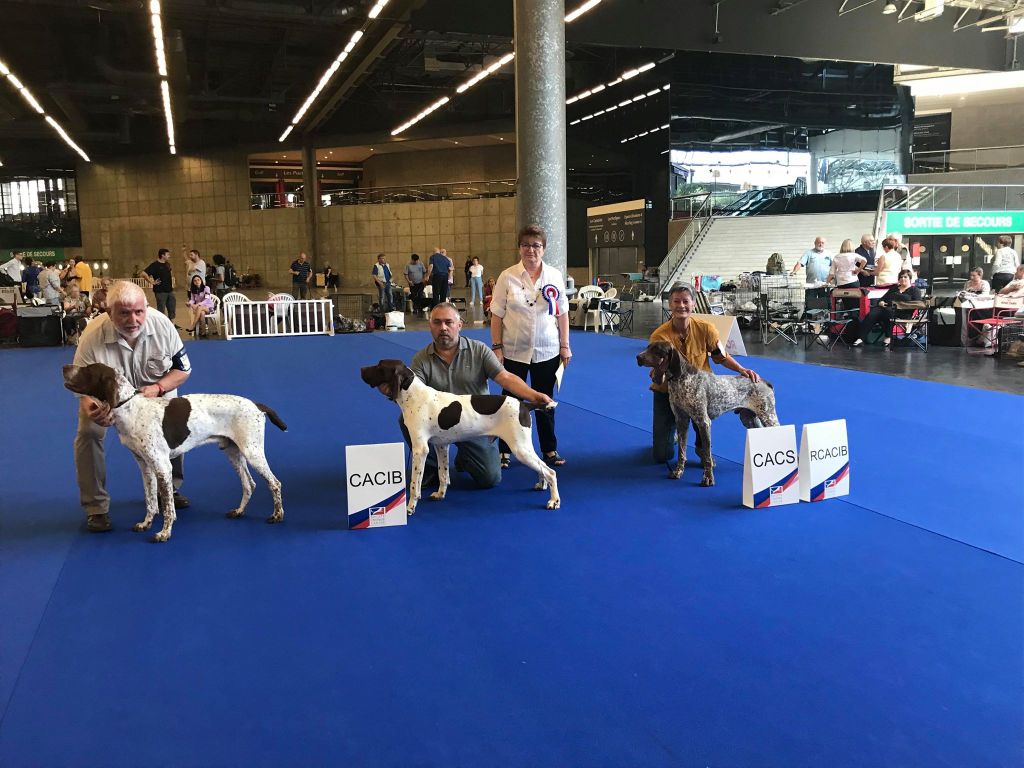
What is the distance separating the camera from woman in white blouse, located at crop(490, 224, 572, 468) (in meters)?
4.91

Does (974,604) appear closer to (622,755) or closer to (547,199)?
(622,755)

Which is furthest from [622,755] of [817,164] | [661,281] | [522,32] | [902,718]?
[817,164]

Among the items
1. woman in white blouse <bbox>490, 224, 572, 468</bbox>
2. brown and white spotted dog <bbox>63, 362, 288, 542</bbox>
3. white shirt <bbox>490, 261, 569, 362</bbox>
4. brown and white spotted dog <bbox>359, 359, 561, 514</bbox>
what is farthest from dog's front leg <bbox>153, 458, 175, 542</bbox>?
white shirt <bbox>490, 261, 569, 362</bbox>

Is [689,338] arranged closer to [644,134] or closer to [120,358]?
[120,358]

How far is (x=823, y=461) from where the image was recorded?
4.19m

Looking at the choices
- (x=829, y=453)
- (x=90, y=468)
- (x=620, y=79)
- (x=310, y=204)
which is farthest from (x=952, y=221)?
(x=310, y=204)

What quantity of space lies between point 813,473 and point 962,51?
1779 centimetres

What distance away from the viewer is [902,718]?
86.4 inches

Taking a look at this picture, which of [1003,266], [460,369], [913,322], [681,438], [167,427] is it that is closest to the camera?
[167,427]

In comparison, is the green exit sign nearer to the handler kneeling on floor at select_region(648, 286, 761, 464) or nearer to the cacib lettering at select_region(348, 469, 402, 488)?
the handler kneeling on floor at select_region(648, 286, 761, 464)

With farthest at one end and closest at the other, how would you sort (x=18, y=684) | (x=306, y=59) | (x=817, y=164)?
1. (x=817, y=164)
2. (x=306, y=59)
3. (x=18, y=684)

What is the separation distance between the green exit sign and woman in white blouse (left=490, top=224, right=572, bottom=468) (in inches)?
668

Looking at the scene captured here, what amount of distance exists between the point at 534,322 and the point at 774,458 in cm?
175

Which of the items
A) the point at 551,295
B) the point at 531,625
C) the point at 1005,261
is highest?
the point at 1005,261
